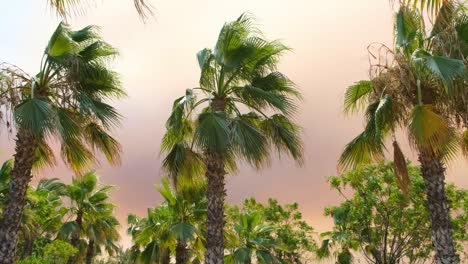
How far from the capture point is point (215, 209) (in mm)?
14297

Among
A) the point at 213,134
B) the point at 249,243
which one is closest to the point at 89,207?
the point at 249,243

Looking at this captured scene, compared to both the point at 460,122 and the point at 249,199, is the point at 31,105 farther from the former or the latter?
the point at 249,199

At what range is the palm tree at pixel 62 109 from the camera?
11711 millimetres

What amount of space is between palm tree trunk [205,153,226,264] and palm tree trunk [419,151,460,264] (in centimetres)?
582

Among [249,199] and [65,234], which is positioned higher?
[249,199]

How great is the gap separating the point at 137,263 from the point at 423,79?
52.8 ft

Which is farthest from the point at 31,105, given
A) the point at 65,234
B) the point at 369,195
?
the point at 369,195

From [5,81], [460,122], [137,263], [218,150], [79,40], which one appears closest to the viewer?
[460,122]

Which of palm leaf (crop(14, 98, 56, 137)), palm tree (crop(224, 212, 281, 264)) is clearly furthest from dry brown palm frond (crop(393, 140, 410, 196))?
palm tree (crop(224, 212, 281, 264))

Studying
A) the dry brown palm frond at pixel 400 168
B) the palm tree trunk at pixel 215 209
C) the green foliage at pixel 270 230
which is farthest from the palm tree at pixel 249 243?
the dry brown palm frond at pixel 400 168

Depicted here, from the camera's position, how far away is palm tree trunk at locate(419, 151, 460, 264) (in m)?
11.5

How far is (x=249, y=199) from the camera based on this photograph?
33875 millimetres

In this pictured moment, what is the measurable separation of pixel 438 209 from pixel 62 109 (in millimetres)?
10187

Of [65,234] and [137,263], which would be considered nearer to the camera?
[137,263]
